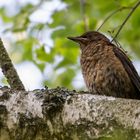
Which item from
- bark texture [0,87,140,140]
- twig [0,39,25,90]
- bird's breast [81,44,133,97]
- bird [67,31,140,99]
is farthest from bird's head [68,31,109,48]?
bark texture [0,87,140,140]

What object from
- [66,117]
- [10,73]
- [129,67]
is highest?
[129,67]

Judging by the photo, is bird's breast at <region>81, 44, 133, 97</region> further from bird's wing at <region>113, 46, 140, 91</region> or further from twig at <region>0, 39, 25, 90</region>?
twig at <region>0, 39, 25, 90</region>

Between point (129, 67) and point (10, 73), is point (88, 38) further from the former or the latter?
point (10, 73)

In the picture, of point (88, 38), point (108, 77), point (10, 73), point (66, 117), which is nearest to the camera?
point (66, 117)

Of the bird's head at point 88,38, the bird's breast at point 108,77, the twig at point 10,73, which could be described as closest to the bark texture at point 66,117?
the twig at point 10,73

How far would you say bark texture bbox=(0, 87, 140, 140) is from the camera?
2.53 meters

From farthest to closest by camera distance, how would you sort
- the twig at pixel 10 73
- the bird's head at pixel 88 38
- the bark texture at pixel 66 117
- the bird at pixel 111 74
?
the bird's head at pixel 88 38
the bird at pixel 111 74
the twig at pixel 10 73
the bark texture at pixel 66 117

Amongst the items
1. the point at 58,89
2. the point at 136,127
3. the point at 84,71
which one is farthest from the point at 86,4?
the point at 136,127

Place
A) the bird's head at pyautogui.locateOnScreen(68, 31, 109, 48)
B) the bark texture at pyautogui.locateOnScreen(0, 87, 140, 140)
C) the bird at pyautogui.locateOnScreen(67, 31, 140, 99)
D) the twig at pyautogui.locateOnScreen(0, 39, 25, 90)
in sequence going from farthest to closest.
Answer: the bird's head at pyautogui.locateOnScreen(68, 31, 109, 48)
the bird at pyautogui.locateOnScreen(67, 31, 140, 99)
the twig at pyautogui.locateOnScreen(0, 39, 25, 90)
the bark texture at pyautogui.locateOnScreen(0, 87, 140, 140)

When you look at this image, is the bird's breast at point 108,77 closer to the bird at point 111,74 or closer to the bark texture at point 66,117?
the bird at point 111,74

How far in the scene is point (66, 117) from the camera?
2631 millimetres

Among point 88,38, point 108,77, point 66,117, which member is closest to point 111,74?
point 108,77

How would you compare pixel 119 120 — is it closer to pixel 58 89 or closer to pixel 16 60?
pixel 58 89

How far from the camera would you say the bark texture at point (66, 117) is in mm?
2525
